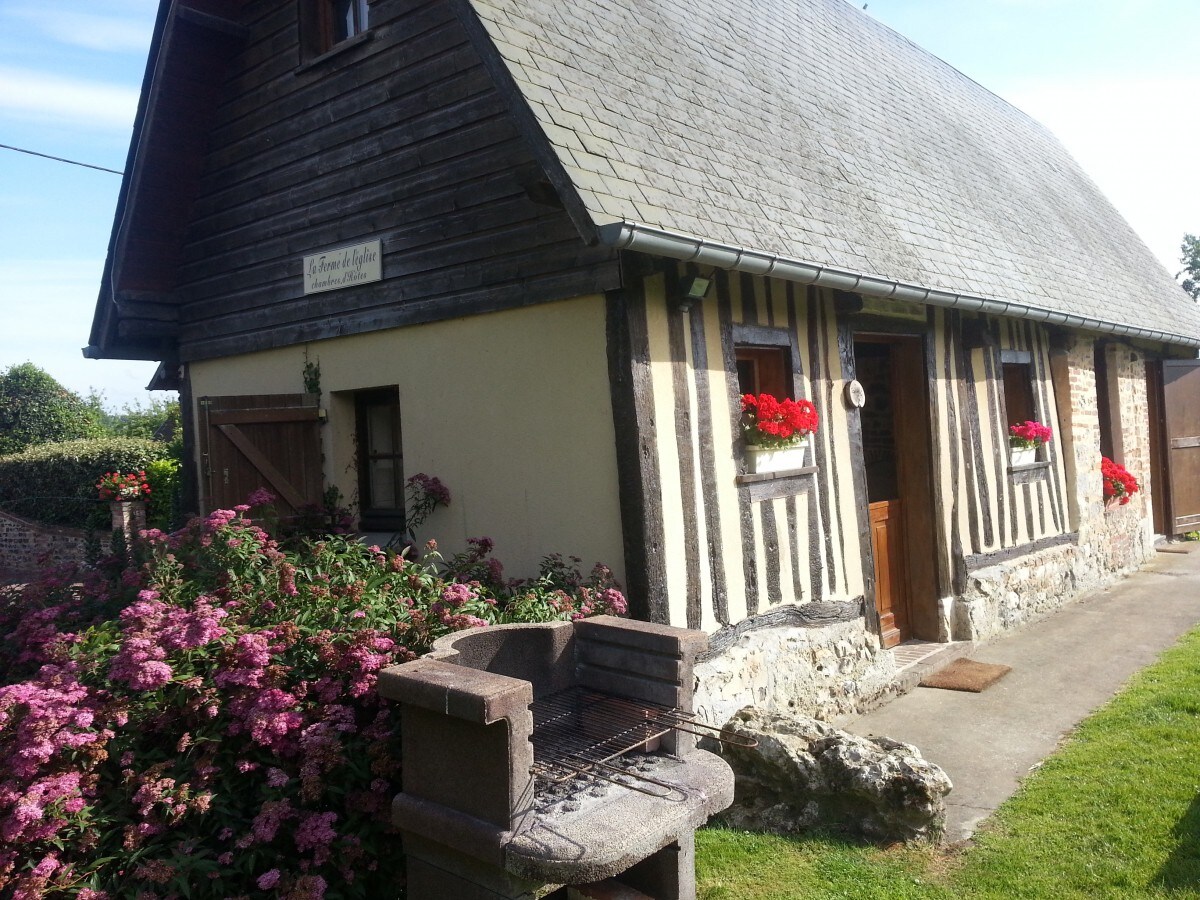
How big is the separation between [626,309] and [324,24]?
12.2 ft

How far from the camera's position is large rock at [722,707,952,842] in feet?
12.7

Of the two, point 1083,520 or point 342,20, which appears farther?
point 1083,520

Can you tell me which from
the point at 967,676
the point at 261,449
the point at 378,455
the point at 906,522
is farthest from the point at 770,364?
the point at 261,449

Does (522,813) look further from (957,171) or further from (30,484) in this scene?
(30,484)

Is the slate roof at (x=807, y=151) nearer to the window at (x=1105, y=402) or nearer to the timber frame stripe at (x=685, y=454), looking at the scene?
the timber frame stripe at (x=685, y=454)

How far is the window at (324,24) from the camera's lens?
6656mm

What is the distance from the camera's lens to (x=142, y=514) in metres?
11.4

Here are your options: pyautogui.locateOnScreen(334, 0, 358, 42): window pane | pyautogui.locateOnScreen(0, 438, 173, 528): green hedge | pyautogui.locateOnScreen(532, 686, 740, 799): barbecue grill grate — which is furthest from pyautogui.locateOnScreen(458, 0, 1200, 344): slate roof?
pyautogui.locateOnScreen(0, 438, 173, 528): green hedge

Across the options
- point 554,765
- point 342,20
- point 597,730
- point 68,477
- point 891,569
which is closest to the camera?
point 554,765

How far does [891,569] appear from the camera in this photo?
7.24 m

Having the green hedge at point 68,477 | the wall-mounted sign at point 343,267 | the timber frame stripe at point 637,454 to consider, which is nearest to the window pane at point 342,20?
the wall-mounted sign at point 343,267

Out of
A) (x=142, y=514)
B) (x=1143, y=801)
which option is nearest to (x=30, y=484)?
(x=142, y=514)

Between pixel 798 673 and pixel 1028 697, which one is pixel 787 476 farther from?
pixel 1028 697

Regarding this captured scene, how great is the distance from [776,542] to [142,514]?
347 inches
